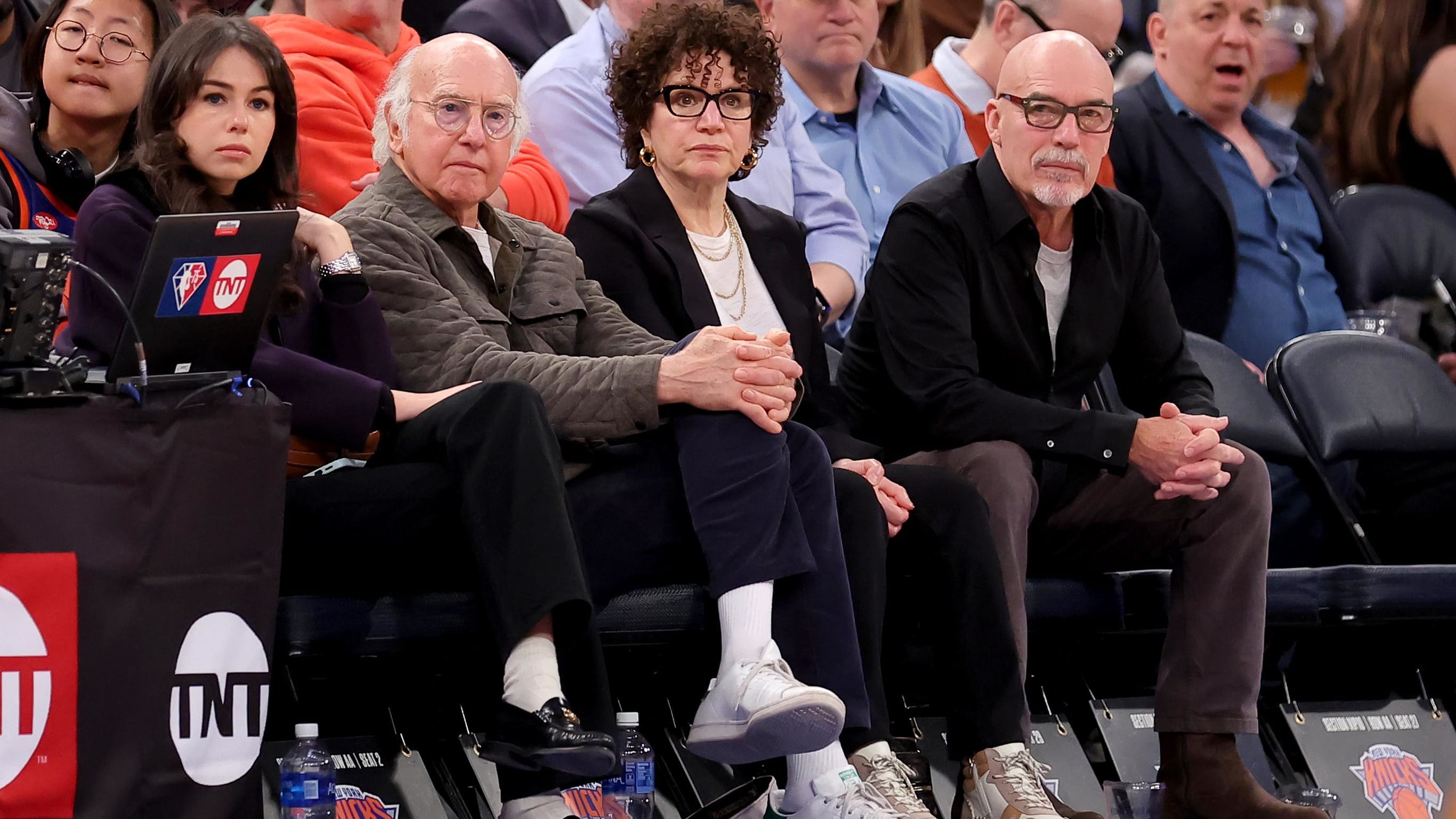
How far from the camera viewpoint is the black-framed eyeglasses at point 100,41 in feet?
11.4

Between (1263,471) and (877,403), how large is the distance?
32.0 inches

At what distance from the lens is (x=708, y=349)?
121 inches

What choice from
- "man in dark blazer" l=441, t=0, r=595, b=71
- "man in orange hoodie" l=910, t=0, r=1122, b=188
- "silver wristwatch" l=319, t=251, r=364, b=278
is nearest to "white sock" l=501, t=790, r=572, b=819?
"silver wristwatch" l=319, t=251, r=364, b=278

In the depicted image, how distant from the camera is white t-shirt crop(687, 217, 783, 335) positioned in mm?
3729

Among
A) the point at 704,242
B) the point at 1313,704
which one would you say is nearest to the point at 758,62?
the point at 704,242

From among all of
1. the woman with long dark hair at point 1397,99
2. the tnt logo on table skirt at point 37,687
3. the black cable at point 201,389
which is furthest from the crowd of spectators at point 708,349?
the woman with long dark hair at point 1397,99

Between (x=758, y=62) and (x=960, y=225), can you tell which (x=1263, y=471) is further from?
(x=758, y=62)

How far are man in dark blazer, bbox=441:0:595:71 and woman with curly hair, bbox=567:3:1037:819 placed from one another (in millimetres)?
1016

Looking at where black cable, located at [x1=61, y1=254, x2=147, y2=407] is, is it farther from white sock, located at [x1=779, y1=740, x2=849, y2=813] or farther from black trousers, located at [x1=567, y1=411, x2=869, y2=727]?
white sock, located at [x1=779, y1=740, x2=849, y2=813]

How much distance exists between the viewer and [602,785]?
3.35 m

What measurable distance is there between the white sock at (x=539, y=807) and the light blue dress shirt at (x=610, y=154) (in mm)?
1776

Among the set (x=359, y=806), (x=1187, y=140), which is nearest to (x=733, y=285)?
(x=359, y=806)

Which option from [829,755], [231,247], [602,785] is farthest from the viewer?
[602,785]

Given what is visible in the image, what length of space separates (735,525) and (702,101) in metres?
1.08
